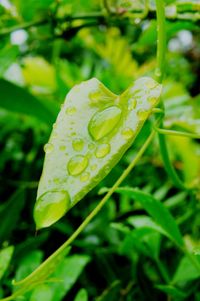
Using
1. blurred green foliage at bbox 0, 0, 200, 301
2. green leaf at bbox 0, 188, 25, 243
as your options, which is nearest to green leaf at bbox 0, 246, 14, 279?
blurred green foliage at bbox 0, 0, 200, 301

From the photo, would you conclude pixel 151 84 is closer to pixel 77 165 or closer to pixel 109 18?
pixel 77 165

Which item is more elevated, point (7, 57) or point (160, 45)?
point (7, 57)

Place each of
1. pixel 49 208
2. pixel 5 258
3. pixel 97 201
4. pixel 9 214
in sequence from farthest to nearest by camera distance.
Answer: pixel 97 201 → pixel 9 214 → pixel 5 258 → pixel 49 208

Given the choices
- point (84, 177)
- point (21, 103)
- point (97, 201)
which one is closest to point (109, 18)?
point (21, 103)

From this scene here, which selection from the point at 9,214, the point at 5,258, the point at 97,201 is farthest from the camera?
the point at 97,201

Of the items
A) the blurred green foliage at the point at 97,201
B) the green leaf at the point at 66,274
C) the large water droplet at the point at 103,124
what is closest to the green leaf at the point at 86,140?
the large water droplet at the point at 103,124

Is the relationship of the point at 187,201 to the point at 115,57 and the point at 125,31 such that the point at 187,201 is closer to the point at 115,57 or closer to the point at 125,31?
the point at 115,57

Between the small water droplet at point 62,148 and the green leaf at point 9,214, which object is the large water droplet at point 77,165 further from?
the green leaf at point 9,214
